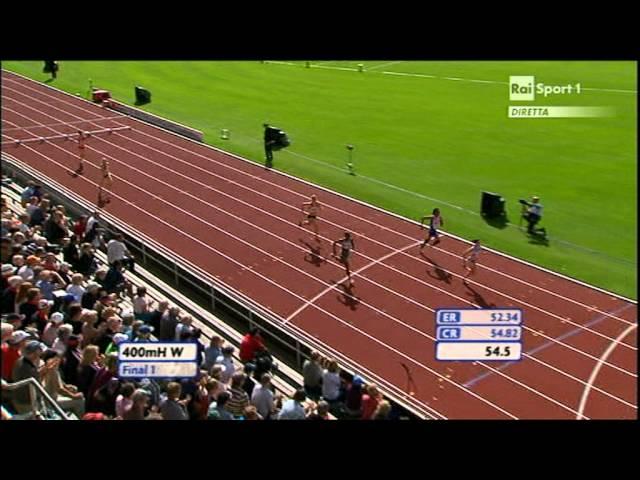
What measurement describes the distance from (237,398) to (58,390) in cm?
179

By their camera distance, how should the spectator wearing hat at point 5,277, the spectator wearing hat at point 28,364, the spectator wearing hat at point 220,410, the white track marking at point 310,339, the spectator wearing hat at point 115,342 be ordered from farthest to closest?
the white track marking at point 310,339
the spectator wearing hat at point 5,277
the spectator wearing hat at point 115,342
the spectator wearing hat at point 220,410
the spectator wearing hat at point 28,364

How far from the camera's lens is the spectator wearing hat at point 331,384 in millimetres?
9221

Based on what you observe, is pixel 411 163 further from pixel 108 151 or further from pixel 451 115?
pixel 108 151

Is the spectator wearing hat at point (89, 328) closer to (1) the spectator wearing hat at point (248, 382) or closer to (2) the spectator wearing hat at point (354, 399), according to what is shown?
(1) the spectator wearing hat at point (248, 382)

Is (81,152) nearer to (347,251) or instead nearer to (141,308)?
(347,251)

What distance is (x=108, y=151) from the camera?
2083 cm

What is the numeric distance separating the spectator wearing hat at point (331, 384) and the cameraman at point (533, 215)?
7.06 m

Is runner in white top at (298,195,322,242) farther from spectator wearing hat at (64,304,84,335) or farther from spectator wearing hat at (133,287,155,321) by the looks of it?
spectator wearing hat at (64,304,84,335)

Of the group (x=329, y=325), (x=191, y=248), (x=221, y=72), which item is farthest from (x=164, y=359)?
(x=221, y=72)

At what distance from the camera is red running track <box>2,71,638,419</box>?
10.4 metres

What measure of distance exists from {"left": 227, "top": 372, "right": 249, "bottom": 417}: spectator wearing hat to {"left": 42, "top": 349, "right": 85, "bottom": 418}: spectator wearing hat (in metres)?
1.50

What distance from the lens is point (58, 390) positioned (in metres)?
6.84

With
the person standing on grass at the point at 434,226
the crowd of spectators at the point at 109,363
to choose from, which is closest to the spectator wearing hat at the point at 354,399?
the crowd of spectators at the point at 109,363
